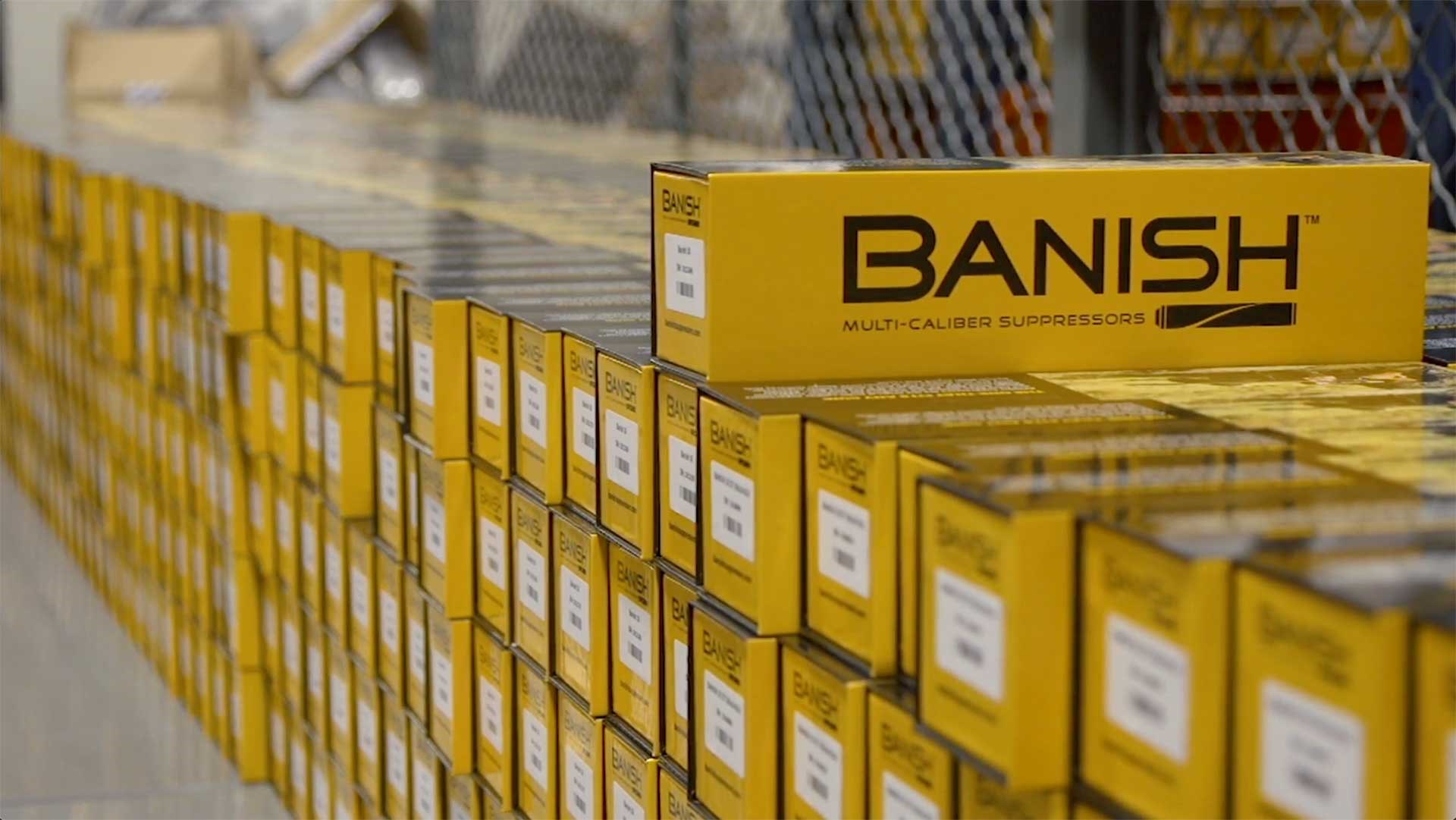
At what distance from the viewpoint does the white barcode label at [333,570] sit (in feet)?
8.37

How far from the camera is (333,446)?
8.10 ft

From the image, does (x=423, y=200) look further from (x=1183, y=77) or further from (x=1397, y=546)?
(x=1397, y=546)

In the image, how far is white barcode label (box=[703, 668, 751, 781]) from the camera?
1423mm

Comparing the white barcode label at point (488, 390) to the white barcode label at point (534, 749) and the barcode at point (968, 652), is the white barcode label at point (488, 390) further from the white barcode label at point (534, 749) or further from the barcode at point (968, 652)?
the barcode at point (968, 652)

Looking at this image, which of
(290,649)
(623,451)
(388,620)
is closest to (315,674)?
(290,649)

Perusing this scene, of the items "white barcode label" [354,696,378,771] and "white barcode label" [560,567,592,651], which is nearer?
"white barcode label" [560,567,592,651]

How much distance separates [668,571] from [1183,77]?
2.19 metres

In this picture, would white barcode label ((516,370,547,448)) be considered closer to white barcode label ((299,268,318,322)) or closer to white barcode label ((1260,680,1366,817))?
white barcode label ((299,268,318,322))

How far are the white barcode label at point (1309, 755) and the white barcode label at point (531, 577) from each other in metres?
0.98

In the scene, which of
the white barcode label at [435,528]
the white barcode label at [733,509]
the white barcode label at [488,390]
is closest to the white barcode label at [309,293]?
the white barcode label at [435,528]

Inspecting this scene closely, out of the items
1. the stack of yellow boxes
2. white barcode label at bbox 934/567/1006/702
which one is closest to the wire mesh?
the stack of yellow boxes

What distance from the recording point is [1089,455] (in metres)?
1.20

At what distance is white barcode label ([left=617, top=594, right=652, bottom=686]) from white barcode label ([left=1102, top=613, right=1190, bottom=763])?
63 cm

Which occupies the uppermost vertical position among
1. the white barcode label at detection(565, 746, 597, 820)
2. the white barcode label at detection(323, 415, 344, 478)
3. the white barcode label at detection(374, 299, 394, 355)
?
the white barcode label at detection(374, 299, 394, 355)
